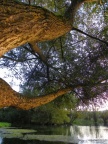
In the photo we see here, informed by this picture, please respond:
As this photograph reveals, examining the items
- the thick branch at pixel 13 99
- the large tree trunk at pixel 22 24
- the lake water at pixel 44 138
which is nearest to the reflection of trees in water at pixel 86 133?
the lake water at pixel 44 138

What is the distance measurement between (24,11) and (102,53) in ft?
10.5

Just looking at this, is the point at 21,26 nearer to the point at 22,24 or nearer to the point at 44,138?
the point at 22,24

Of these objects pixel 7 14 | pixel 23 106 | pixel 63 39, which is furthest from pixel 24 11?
pixel 63 39

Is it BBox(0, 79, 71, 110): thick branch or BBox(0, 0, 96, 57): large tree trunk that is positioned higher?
BBox(0, 0, 96, 57): large tree trunk

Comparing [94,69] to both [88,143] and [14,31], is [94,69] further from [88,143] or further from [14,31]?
[88,143]

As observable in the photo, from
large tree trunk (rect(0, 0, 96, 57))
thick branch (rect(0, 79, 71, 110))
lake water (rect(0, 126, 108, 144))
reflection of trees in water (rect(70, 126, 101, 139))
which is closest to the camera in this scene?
large tree trunk (rect(0, 0, 96, 57))

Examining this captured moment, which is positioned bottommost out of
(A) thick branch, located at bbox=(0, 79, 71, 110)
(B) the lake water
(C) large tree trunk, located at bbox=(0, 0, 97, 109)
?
(B) the lake water

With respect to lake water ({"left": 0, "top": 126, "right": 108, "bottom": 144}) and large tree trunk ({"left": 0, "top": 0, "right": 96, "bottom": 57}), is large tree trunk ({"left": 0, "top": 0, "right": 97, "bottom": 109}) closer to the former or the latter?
large tree trunk ({"left": 0, "top": 0, "right": 96, "bottom": 57})

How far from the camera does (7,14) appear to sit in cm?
233

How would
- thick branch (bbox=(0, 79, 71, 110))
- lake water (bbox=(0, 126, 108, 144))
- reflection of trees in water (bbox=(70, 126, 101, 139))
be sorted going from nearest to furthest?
thick branch (bbox=(0, 79, 71, 110)) → lake water (bbox=(0, 126, 108, 144)) → reflection of trees in water (bbox=(70, 126, 101, 139))

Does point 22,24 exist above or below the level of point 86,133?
above

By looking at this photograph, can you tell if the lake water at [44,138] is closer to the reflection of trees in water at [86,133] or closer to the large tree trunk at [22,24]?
the reflection of trees in water at [86,133]

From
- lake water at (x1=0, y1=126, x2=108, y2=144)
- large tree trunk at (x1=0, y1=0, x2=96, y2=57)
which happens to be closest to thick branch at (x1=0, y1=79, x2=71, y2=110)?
large tree trunk at (x1=0, y1=0, x2=96, y2=57)

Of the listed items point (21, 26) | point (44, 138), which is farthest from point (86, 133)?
point (21, 26)
